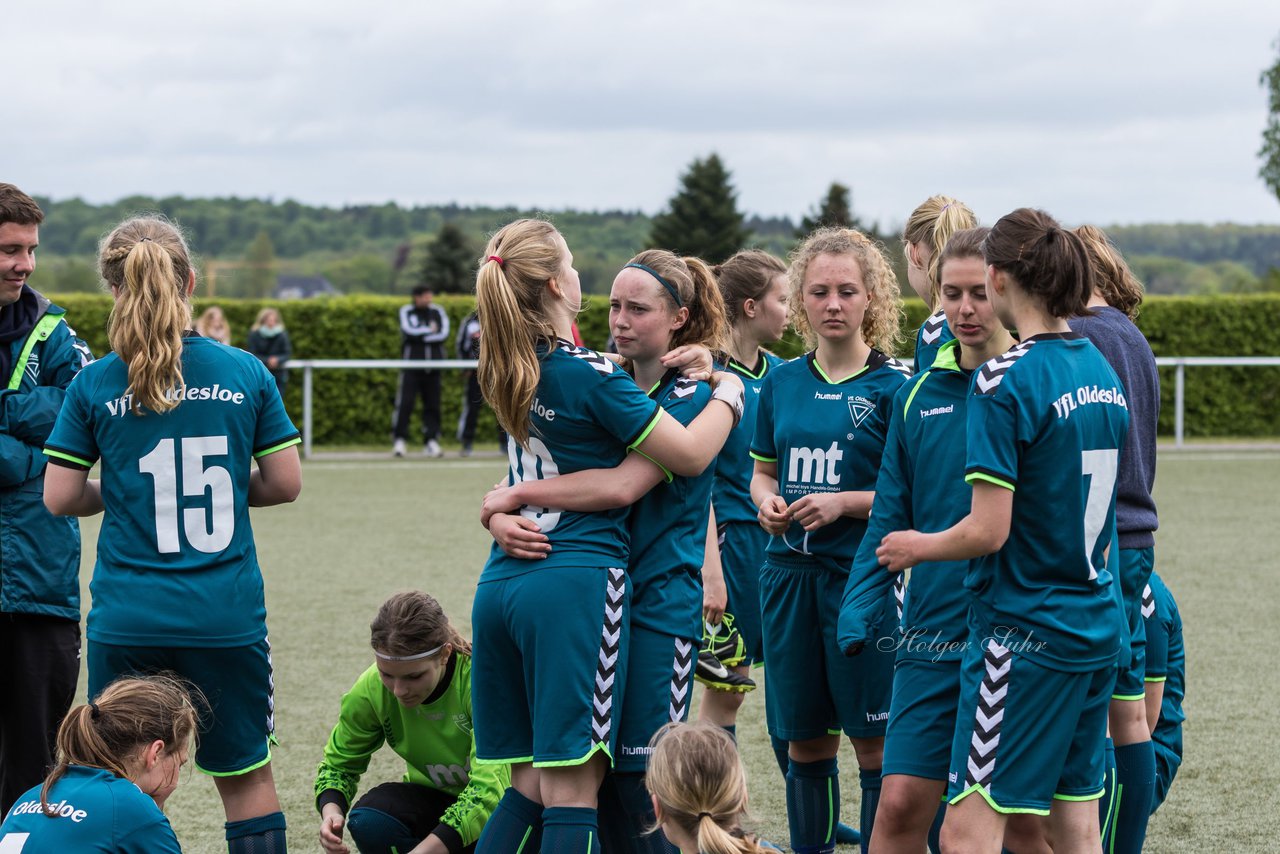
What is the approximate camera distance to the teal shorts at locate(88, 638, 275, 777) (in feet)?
11.7

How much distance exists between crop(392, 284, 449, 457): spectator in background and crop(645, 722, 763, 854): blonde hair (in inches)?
596

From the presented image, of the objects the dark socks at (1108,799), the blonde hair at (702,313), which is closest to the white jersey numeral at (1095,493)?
the dark socks at (1108,799)

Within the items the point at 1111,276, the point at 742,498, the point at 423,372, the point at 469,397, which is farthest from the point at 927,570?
the point at 469,397

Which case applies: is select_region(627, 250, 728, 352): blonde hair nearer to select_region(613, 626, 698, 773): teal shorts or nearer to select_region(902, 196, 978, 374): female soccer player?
select_region(902, 196, 978, 374): female soccer player

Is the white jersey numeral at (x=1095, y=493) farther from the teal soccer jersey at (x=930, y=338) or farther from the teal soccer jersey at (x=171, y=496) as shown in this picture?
the teal soccer jersey at (x=171, y=496)

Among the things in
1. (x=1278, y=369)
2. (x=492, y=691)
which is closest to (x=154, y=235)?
(x=492, y=691)

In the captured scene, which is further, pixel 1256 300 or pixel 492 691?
pixel 1256 300

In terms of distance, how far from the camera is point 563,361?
3361 mm

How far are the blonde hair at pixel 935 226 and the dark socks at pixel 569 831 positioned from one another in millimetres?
1754

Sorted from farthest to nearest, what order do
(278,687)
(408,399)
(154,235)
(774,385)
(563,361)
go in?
(408,399), (278,687), (774,385), (154,235), (563,361)

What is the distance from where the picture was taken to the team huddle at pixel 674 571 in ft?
9.98

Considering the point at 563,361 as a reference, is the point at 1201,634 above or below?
below

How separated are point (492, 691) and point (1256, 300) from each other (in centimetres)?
2073

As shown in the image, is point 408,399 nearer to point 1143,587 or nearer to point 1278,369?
point 1278,369
